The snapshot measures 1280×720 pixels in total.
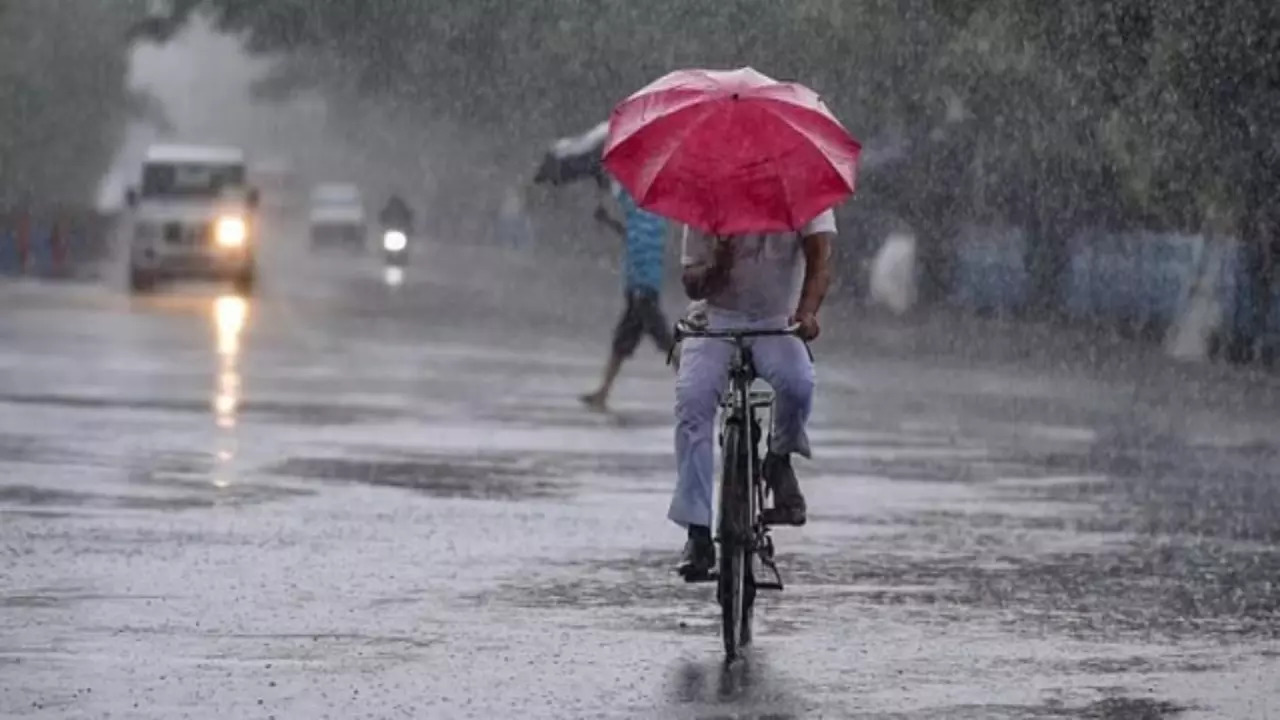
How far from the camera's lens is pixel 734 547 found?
10.0 m

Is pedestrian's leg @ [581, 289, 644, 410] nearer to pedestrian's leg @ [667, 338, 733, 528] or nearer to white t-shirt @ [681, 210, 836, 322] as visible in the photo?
white t-shirt @ [681, 210, 836, 322]

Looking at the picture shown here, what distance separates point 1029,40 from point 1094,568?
19.0 m

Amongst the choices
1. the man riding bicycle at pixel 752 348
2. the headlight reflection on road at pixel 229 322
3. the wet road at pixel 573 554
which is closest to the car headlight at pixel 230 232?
the headlight reflection on road at pixel 229 322

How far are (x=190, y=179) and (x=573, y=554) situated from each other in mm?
34419

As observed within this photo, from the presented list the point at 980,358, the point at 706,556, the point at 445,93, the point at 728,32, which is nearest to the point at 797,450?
the point at 706,556

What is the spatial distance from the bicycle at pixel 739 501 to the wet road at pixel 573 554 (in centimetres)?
18

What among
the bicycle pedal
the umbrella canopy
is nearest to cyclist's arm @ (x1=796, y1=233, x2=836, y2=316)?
the bicycle pedal

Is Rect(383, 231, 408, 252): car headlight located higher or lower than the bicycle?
higher

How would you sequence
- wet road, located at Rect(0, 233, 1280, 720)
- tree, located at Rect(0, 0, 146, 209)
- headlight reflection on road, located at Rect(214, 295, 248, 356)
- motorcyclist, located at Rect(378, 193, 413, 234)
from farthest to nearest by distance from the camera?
tree, located at Rect(0, 0, 146, 209) < motorcyclist, located at Rect(378, 193, 413, 234) < headlight reflection on road, located at Rect(214, 295, 248, 356) < wet road, located at Rect(0, 233, 1280, 720)

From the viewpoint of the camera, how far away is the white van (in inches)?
1786

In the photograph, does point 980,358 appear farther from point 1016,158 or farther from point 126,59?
point 126,59

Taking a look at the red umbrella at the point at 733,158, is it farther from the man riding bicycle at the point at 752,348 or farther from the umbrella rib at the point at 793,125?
the man riding bicycle at the point at 752,348

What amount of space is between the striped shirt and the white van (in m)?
24.3

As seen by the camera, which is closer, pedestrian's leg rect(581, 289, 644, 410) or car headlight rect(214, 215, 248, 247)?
pedestrian's leg rect(581, 289, 644, 410)
